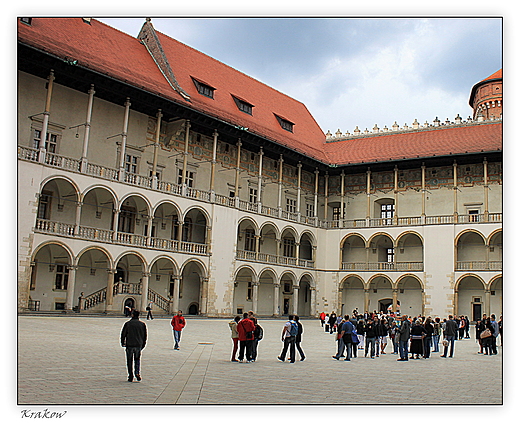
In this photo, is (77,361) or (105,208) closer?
(77,361)

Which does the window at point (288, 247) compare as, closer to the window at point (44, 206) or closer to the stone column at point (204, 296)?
the stone column at point (204, 296)

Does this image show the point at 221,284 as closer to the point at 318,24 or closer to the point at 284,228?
the point at 284,228

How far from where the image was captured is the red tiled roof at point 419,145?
34.1 meters

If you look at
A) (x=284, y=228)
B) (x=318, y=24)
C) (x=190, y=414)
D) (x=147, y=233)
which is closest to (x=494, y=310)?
(x=284, y=228)

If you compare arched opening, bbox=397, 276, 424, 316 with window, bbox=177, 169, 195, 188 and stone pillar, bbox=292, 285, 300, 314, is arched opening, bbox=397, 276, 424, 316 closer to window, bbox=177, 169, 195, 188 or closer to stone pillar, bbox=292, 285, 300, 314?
stone pillar, bbox=292, 285, 300, 314

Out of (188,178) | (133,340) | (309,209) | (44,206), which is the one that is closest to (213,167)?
(188,178)

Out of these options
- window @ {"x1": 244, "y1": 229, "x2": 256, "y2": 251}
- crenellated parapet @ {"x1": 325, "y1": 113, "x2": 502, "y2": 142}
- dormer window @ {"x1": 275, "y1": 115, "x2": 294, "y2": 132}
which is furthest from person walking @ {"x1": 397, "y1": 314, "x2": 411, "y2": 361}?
crenellated parapet @ {"x1": 325, "y1": 113, "x2": 502, "y2": 142}

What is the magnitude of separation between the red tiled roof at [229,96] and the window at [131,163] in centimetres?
338

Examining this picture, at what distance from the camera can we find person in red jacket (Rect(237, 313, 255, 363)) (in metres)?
11.8

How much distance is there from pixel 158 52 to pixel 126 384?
25641 mm

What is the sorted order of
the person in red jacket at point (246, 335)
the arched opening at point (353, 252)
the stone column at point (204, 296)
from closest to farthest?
1. the person in red jacket at point (246, 335)
2. the stone column at point (204, 296)
3. the arched opening at point (353, 252)

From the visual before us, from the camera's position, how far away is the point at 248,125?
3175 cm

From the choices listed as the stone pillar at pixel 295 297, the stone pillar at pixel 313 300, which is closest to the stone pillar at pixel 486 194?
the stone pillar at pixel 313 300

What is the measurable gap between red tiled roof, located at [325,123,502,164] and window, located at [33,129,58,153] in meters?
18.3
